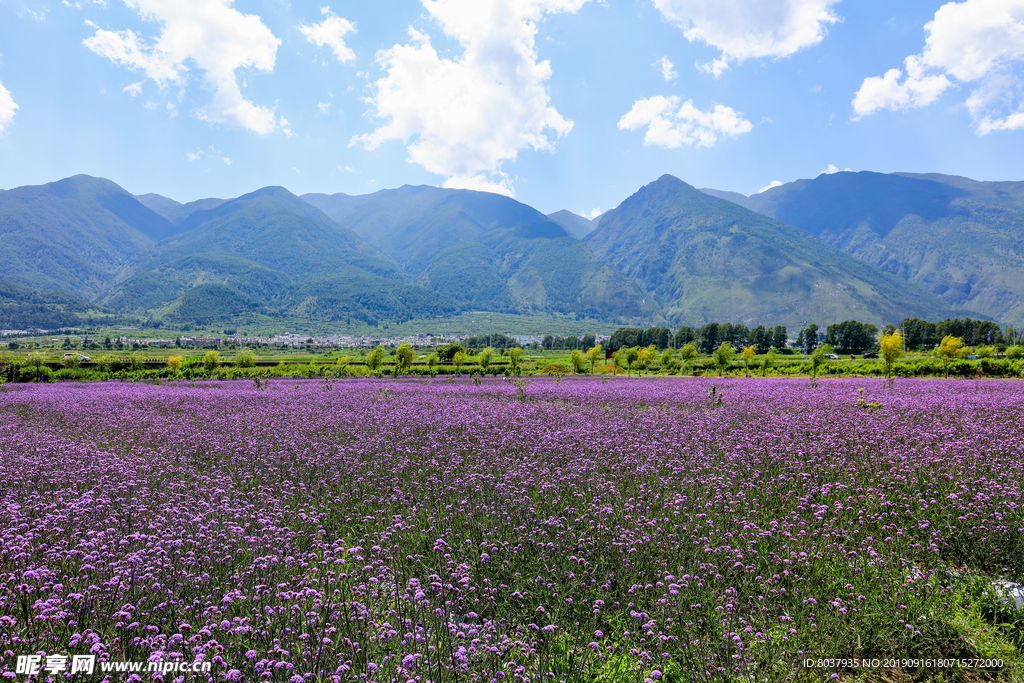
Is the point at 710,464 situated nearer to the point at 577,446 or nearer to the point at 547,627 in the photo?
the point at 577,446

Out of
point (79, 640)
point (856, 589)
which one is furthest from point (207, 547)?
point (856, 589)

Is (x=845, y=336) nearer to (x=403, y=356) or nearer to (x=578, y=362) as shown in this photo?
(x=578, y=362)

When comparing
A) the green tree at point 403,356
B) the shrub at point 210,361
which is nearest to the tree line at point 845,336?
the green tree at point 403,356

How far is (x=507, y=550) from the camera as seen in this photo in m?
5.46

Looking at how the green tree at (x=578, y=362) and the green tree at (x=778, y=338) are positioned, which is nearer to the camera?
the green tree at (x=578, y=362)

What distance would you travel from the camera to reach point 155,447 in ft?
36.9

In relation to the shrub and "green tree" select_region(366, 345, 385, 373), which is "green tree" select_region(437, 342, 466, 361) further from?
the shrub

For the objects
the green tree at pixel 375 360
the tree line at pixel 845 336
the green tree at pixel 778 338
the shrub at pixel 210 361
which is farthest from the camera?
the green tree at pixel 778 338

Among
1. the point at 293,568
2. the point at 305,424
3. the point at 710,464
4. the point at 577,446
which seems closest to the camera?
the point at 293,568

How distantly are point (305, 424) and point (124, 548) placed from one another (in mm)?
8575

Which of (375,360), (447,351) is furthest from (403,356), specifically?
(447,351)

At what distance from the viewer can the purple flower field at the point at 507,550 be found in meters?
3.84

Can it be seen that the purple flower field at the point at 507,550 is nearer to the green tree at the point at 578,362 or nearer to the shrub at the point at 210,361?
the shrub at the point at 210,361

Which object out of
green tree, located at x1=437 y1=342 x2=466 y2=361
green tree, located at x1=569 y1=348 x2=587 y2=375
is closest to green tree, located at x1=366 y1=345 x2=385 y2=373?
green tree, located at x1=437 y1=342 x2=466 y2=361
